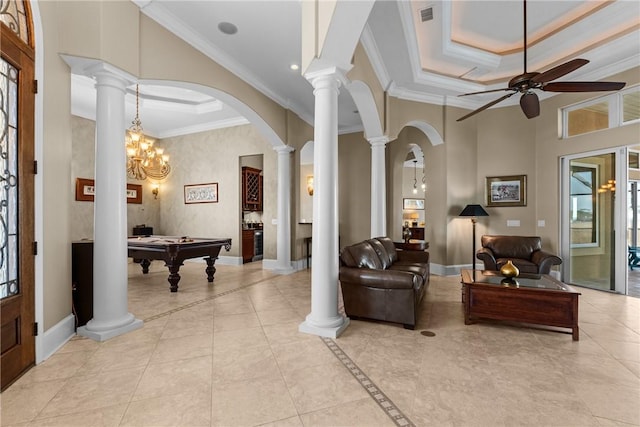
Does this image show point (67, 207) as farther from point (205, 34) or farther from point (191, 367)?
point (205, 34)

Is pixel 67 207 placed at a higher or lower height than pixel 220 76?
lower

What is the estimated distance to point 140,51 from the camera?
11.0ft

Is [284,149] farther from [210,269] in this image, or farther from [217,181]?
[210,269]

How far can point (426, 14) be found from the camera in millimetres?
3961

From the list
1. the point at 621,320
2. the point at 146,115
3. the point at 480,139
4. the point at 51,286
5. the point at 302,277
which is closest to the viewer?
the point at 51,286

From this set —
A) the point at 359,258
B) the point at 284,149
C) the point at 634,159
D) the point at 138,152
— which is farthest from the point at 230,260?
the point at 634,159

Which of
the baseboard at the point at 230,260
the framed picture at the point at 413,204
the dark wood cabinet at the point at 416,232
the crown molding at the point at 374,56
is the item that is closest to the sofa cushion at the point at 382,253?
the crown molding at the point at 374,56

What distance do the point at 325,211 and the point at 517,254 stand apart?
4152mm

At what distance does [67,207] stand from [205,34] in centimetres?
261

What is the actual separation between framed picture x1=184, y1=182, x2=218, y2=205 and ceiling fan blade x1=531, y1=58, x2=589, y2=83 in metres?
6.70

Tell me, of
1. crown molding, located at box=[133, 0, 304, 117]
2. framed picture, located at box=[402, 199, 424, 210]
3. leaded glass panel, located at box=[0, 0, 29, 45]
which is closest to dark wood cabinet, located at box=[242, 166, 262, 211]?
crown molding, located at box=[133, 0, 304, 117]

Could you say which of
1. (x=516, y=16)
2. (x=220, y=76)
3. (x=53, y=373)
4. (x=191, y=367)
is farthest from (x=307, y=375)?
(x=516, y=16)

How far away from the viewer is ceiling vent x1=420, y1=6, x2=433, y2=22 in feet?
12.6

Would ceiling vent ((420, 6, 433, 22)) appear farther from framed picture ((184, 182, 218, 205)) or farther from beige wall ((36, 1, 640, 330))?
framed picture ((184, 182, 218, 205))
